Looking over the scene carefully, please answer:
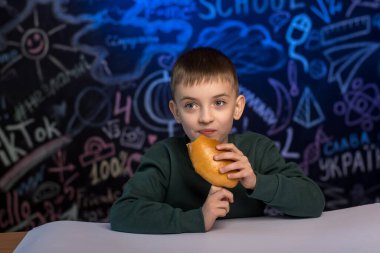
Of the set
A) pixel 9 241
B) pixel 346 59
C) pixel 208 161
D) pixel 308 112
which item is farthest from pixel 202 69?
pixel 346 59

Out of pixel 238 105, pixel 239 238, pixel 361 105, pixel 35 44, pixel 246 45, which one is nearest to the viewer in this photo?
pixel 239 238

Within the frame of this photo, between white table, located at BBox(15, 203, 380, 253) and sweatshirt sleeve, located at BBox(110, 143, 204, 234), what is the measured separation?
3cm

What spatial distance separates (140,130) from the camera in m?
3.58

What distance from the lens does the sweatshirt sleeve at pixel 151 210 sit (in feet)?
4.44

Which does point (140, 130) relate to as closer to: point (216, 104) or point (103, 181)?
point (103, 181)

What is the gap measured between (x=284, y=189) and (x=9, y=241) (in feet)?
2.20

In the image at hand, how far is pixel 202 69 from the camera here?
144 cm

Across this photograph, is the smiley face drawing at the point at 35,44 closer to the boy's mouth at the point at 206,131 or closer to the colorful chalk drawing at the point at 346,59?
the colorful chalk drawing at the point at 346,59

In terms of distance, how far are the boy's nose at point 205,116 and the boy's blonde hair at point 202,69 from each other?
0.08m

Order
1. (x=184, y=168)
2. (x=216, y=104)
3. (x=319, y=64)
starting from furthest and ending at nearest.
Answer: (x=319, y=64)
(x=184, y=168)
(x=216, y=104)

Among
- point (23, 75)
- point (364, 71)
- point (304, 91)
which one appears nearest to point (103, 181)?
point (23, 75)

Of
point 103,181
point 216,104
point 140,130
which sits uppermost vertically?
point 216,104

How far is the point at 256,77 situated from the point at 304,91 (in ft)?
1.05

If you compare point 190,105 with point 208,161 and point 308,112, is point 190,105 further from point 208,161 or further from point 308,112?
point 308,112
